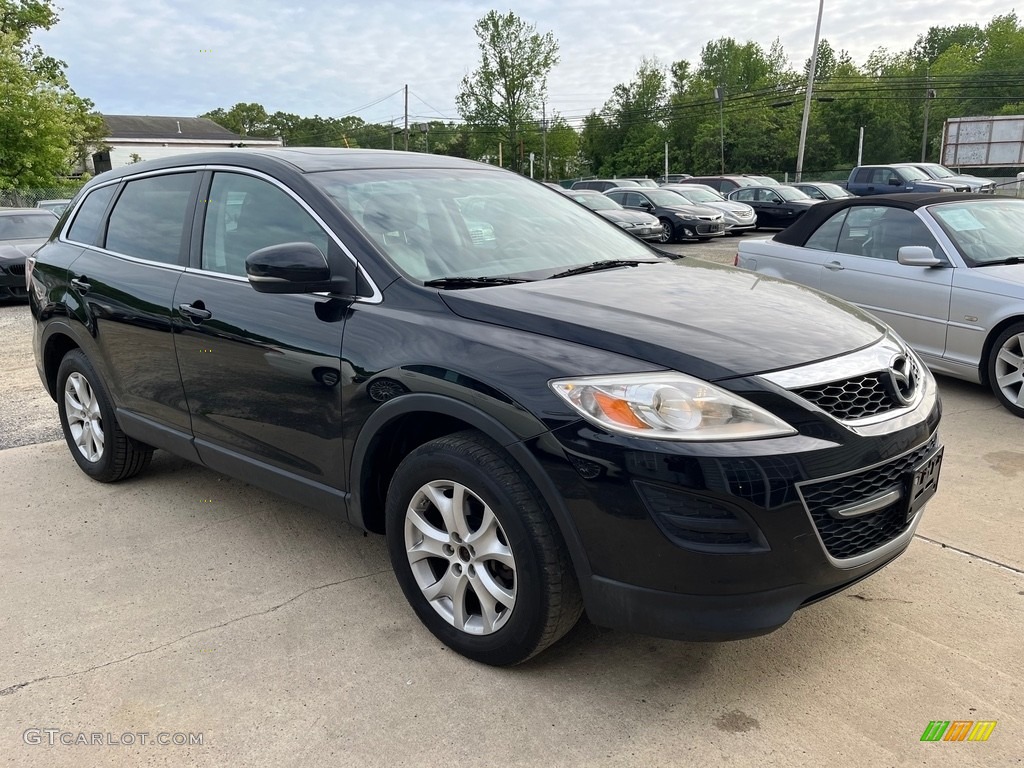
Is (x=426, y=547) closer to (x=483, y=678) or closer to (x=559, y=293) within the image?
(x=483, y=678)

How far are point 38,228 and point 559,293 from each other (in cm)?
1374

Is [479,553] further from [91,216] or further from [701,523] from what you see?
[91,216]

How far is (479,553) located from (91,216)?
133 inches

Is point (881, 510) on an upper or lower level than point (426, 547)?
upper

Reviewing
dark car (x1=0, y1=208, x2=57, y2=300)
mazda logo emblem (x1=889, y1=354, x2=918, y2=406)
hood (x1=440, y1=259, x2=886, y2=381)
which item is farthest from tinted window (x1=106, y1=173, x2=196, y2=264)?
dark car (x1=0, y1=208, x2=57, y2=300)

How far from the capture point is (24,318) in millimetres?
11086

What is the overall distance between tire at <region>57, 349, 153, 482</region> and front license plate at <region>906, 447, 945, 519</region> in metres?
3.80

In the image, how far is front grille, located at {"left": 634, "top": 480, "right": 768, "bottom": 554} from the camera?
85.4 inches

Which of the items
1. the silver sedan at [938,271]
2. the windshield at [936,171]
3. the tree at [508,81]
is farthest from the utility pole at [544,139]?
the silver sedan at [938,271]

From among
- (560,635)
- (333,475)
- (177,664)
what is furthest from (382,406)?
(177,664)

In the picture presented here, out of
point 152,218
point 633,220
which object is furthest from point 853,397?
point 633,220

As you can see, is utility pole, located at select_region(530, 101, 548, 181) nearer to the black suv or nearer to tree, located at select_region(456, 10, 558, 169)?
tree, located at select_region(456, 10, 558, 169)

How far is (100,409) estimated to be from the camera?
4.35m

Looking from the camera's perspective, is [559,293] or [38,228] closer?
[559,293]
